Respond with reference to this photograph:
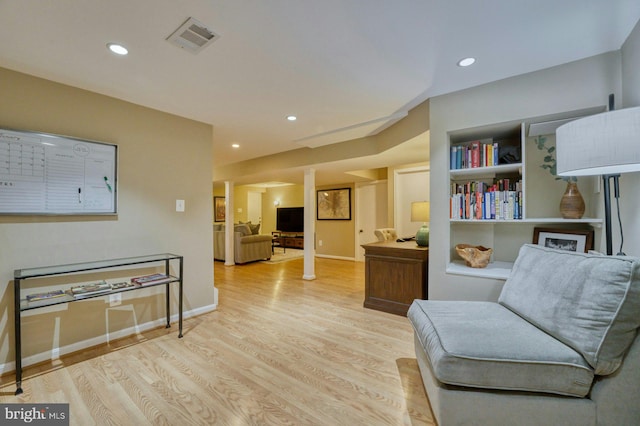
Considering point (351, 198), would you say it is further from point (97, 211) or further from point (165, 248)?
point (97, 211)

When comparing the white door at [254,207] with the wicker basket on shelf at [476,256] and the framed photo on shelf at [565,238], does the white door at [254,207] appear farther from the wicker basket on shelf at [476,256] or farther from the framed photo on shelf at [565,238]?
the framed photo on shelf at [565,238]

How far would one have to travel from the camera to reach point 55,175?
2.13 metres

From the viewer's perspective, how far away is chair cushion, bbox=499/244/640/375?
114cm

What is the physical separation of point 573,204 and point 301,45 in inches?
89.8

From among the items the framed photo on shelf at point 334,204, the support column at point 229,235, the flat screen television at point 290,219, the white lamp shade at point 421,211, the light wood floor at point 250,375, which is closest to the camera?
the light wood floor at point 250,375

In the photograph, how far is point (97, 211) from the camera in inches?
92.0

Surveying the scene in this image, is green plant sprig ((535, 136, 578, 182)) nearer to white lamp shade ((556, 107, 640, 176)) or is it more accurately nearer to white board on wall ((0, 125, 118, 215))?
white lamp shade ((556, 107, 640, 176))

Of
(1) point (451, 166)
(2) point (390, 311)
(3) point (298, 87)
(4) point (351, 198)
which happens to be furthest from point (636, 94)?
(4) point (351, 198)

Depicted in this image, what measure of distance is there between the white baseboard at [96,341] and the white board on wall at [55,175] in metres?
1.09

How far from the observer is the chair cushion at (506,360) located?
1.19 metres

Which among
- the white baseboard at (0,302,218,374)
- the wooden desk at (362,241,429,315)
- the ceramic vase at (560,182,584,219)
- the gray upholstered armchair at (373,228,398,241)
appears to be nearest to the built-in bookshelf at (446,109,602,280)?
the ceramic vase at (560,182,584,219)

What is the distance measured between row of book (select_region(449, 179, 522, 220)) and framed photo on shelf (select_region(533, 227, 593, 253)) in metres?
0.40

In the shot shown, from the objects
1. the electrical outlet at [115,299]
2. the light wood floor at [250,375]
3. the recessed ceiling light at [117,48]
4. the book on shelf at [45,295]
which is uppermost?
the recessed ceiling light at [117,48]

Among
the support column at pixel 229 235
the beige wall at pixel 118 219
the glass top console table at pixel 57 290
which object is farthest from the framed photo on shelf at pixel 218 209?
the glass top console table at pixel 57 290
